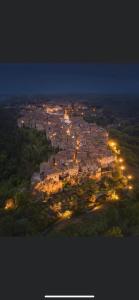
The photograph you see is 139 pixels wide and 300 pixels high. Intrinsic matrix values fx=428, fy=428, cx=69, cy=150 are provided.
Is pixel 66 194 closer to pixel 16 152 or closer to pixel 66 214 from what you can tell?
pixel 66 214

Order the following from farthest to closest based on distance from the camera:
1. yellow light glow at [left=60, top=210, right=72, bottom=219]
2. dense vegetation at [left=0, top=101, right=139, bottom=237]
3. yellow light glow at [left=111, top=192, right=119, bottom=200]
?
yellow light glow at [left=111, top=192, right=119, bottom=200] → yellow light glow at [left=60, top=210, right=72, bottom=219] → dense vegetation at [left=0, top=101, right=139, bottom=237]

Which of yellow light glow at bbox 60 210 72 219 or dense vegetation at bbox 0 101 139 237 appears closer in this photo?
dense vegetation at bbox 0 101 139 237

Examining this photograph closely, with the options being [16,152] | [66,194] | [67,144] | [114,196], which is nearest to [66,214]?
[66,194]

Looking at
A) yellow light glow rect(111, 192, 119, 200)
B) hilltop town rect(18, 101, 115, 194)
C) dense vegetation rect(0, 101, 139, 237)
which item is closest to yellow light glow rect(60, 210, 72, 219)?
dense vegetation rect(0, 101, 139, 237)

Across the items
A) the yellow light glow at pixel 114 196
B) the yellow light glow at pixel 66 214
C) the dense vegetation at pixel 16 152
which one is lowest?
the yellow light glow at pixel 66 214

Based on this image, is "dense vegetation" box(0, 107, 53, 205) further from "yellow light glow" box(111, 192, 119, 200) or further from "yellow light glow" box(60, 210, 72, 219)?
"yellow light glow" box(111, 192, 119, 200)

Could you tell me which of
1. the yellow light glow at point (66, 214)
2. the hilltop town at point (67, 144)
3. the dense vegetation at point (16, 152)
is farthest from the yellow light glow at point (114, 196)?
Answer: the dense vegetation at point (16, 152)

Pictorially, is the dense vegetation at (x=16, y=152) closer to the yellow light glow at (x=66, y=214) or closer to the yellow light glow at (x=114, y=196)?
the yellow light glow at (x=66, y=214)

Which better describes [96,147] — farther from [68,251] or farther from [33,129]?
[68,251]
